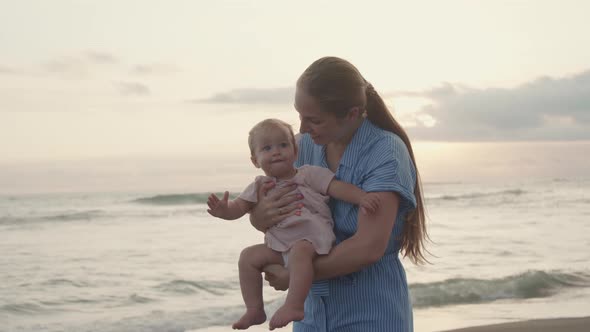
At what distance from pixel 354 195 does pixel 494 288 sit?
7.52 meters

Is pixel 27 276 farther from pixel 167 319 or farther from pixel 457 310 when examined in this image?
pixel 457 310

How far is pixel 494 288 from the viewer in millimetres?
9906

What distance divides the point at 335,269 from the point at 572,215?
711 inches

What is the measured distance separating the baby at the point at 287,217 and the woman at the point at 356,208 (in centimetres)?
4

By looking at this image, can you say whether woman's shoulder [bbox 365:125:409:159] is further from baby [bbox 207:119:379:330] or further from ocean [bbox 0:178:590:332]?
ocean [bbox 0:178:590:332]

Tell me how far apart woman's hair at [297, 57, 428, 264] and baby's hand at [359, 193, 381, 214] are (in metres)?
0.30

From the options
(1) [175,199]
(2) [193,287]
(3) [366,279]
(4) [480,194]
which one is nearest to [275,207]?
(3) [366,279]

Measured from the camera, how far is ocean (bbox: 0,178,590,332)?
→ 864cm

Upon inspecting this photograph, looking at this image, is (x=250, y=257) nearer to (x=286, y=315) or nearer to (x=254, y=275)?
(x=254, y=275)

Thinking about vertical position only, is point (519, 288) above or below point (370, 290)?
below

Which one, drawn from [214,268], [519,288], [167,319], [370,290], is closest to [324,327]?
[370,290]

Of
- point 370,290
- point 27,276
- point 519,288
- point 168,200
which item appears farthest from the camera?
point 168,200

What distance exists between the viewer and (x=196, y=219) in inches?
808

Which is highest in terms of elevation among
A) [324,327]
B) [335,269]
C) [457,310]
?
[335,269]
